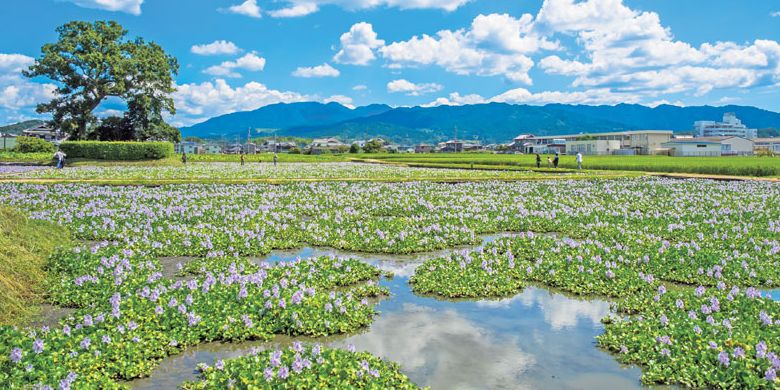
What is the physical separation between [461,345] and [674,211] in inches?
559

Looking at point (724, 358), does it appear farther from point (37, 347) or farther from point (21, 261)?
point (21, 261)

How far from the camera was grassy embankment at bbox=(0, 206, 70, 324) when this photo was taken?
817 centimetres

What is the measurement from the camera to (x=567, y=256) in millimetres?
11641

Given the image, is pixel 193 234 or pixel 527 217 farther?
pixel 527 217

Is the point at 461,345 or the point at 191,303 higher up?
the point at 191,303

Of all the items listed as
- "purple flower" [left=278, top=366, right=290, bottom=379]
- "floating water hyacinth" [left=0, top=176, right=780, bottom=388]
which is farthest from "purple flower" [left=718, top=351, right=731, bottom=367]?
"purple flower" [left=278, top=366, right=290, bottom=379]

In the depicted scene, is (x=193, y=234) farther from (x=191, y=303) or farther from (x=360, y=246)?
(x=191, y=303)

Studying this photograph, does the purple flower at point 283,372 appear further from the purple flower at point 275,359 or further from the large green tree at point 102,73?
the large green tree at point 102,73

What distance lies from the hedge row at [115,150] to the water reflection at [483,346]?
52.3 metres

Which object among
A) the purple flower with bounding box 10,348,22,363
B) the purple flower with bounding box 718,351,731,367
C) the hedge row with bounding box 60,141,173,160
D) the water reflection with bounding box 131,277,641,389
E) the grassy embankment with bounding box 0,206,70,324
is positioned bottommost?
the water reflection with bounding box 131,277,641,389

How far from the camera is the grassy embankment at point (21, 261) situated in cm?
817

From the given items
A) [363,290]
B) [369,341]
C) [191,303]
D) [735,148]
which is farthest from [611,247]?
[735,148]

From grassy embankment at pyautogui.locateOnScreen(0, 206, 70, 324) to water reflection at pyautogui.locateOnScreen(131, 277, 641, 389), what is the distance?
122 inches

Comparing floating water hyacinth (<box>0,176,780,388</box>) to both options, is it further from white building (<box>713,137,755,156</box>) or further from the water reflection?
white building (<box>713,137,755,156</box>)
